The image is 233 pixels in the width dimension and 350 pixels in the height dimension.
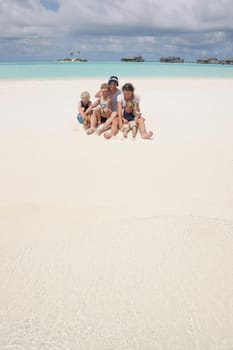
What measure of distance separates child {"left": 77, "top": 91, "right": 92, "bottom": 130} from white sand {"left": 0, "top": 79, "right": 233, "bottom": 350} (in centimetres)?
196

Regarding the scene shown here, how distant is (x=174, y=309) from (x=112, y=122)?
4.66m

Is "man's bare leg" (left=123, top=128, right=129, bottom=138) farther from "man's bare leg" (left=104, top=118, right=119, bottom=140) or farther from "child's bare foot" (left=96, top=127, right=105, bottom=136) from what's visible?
"child's bare foot" (left=96, top=127, right=105, bottom=136)

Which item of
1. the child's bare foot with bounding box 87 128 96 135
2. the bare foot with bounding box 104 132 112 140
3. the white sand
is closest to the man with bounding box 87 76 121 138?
the child's bare foot with bounding box 87 128 96 135

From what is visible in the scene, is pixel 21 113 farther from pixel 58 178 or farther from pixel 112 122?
pixel 58 178

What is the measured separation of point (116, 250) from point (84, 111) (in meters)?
5.04

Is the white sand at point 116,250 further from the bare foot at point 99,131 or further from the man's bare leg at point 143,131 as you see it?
the bare foot at point 99,131

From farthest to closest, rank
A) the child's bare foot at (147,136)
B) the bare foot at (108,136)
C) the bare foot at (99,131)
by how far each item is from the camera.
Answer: the bare foot at (99,131), the bare foot at (108,136), the child's bare foot at (147,136)

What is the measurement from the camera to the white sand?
1769mm

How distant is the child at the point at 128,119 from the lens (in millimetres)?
5883

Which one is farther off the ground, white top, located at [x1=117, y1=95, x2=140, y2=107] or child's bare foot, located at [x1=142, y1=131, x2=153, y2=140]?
white top, located at [x1=117, y1=95, x2=140, y2=107]

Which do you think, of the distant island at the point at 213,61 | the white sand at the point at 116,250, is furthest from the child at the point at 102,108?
the distant island at the point at 213,61

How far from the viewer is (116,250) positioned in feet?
7.80

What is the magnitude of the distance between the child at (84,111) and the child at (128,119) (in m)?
0.75

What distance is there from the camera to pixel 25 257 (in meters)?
2.31
